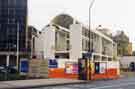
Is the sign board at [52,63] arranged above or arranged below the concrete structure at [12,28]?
below

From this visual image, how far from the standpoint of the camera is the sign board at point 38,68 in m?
42.0

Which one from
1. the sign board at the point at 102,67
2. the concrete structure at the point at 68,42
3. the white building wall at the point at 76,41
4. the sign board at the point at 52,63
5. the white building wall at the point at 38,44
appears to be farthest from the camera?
the white building wall at the point at 38,44

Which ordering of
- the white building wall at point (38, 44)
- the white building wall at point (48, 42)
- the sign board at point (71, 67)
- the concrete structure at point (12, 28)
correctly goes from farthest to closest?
the concrete structure at point (12, 28), the white building wall at point (38, 44), the white building wall at point (48, 42), the sign board at point (71, 67)

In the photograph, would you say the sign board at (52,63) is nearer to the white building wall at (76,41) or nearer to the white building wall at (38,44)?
the white building wall at (76,41)

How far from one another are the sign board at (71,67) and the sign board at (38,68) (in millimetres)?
3880

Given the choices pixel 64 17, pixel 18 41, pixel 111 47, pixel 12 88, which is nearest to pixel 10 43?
pixel 18 41

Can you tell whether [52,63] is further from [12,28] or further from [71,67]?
[12,28]

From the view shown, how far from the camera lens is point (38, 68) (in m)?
42.2

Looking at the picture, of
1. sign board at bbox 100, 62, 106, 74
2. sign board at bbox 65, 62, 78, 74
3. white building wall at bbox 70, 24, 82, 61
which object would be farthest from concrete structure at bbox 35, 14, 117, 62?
sign board at bbox 65, 62, 78, 74

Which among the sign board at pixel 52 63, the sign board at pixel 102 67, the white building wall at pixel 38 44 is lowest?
the sign board at pixel 102 67

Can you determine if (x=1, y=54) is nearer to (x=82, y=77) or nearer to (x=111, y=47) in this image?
(x=111, y=47)

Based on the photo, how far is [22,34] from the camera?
10406cm

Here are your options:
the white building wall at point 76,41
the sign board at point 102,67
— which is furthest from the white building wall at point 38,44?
the sign board at point 102,67

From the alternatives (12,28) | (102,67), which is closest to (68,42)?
(12,28)
